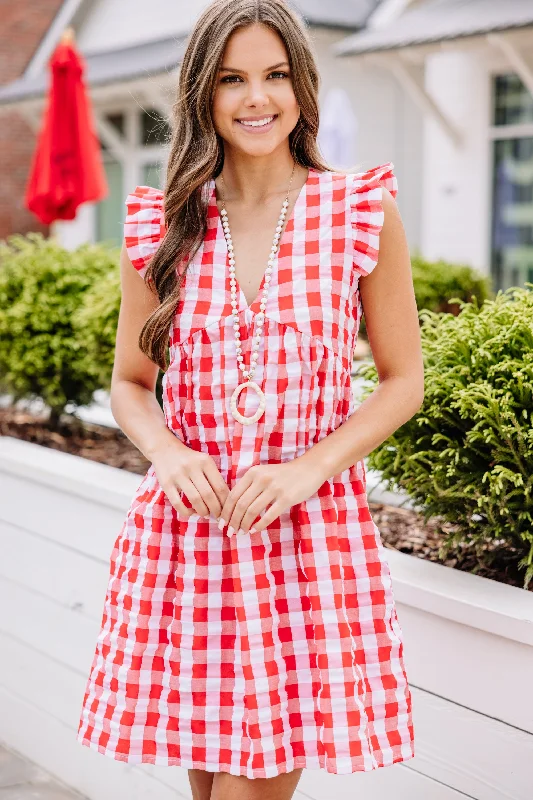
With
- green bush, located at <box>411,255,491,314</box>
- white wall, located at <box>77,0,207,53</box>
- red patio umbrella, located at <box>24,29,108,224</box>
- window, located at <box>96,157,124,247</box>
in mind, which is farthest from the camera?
window, located at <box>96,157,124,247</box>

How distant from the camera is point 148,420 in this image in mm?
1959

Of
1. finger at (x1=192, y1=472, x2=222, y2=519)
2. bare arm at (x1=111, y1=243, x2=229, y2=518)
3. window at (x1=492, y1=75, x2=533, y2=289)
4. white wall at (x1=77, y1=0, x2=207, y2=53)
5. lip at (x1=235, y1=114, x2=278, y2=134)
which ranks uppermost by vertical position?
white wall at (x1=77, y1=0, x2=207, y2=53)

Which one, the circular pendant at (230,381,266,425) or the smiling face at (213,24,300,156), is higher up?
the smiling face at (213,24,300,156)

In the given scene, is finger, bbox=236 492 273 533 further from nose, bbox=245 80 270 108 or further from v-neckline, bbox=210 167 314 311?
nose, bbox=245 80 270 108

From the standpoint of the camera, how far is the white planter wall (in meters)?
2.14

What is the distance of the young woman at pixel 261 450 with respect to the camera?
1.80 meters

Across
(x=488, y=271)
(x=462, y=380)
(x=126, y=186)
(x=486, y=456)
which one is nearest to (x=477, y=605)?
(x=486, y=456)


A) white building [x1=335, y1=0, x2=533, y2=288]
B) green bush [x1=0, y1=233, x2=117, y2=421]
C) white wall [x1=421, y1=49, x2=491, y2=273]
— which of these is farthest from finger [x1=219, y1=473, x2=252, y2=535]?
white wall [x1=421, y1=49, x2=491, y2=273]

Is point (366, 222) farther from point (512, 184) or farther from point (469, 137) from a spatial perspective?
point (469, 137)

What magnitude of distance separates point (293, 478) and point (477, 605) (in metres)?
0.62

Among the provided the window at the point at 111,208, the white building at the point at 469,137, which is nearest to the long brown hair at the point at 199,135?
the white building at the point at 469,137

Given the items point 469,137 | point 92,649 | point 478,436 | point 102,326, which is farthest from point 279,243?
point 469,137

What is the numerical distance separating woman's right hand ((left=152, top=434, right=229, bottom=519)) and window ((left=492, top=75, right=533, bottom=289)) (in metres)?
8.46

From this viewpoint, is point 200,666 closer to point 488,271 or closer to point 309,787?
point 309,787
